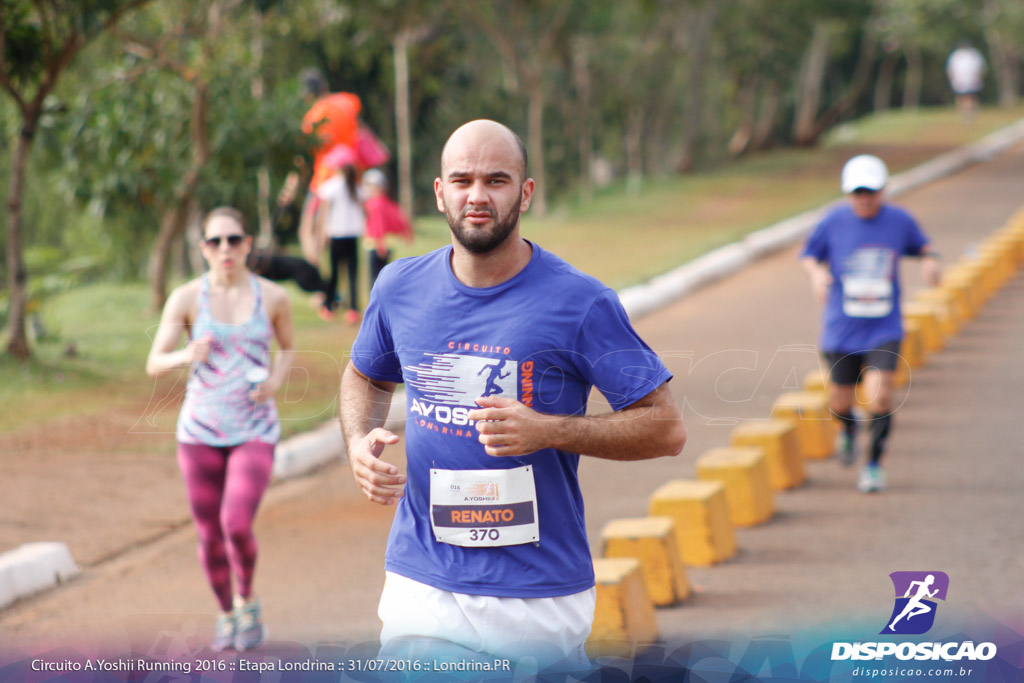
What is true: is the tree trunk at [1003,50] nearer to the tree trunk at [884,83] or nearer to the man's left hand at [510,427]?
the tree trunk at [884,83]

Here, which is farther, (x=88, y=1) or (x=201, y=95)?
(x=201, y=95)

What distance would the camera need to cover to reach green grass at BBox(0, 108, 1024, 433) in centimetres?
1033

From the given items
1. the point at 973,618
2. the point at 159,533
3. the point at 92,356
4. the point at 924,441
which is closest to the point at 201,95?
the point at 92,356

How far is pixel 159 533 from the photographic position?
24.7 ft

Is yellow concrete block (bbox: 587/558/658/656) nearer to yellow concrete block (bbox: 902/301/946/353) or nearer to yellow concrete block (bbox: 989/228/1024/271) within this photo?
yellow concrete block (bbox: 902/301/946/353)

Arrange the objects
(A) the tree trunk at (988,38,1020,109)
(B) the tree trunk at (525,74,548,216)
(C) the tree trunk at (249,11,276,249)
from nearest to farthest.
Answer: (C) the tree trunk at (249,11,276,249), (B) the tree trunk at (525,74,548,216), (A) the tree trunk at (988,38,1020,109)

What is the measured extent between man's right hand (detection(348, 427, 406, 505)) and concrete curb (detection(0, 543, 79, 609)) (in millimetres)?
3575

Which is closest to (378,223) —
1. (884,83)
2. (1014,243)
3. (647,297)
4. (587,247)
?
(647,297)

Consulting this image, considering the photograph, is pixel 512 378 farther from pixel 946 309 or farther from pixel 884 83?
pixel 884 83

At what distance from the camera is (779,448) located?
8.45 metres

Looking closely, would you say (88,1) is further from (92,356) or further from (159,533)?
(159,533)

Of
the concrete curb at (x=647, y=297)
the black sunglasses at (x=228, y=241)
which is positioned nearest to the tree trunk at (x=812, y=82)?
the concrete curb at (x=647, y=297)

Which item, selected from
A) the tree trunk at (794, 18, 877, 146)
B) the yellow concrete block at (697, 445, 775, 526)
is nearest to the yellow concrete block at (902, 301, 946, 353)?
the yellow concrete block at (697, 445, 775, 526)

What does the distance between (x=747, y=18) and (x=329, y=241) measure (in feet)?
63.0
